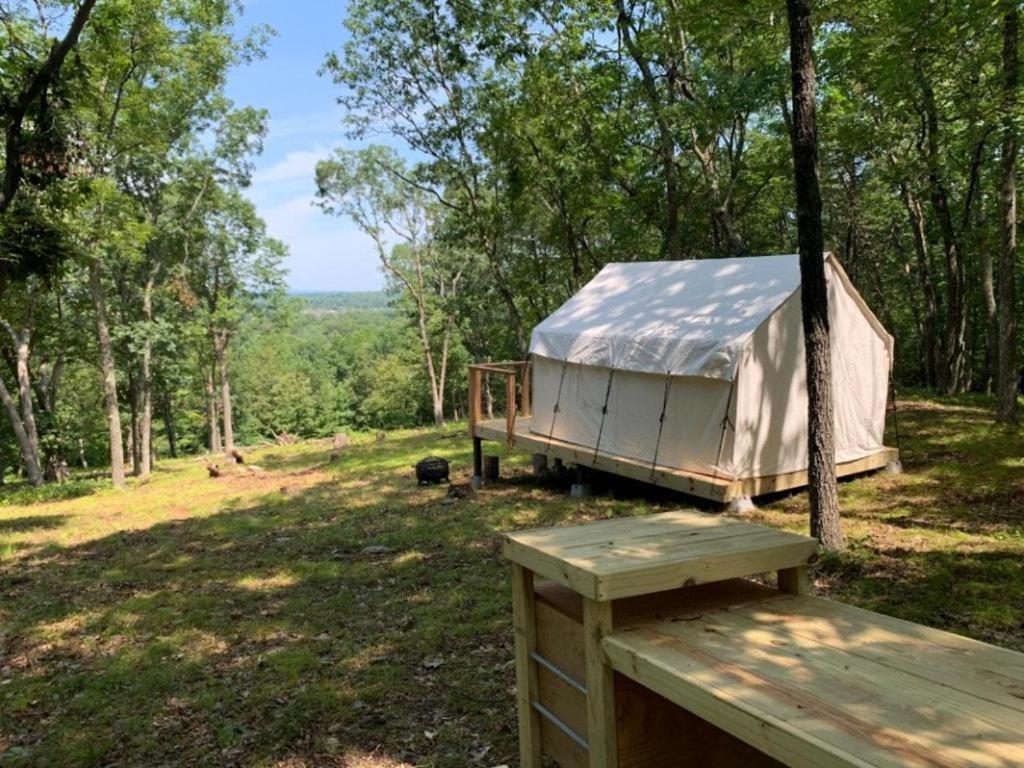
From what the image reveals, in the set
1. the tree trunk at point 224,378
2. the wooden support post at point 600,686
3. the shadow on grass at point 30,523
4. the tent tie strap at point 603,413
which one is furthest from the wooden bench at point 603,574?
the tree trunk at point 224,378

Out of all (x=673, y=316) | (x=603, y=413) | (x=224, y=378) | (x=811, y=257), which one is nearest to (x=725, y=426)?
(x=673, y=316)

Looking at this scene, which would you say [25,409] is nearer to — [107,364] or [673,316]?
[107,364]

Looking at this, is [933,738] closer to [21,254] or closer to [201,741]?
[201,741]

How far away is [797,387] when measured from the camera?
29.8 ft

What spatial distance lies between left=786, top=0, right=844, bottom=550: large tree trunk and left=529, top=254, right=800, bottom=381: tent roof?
2.32m

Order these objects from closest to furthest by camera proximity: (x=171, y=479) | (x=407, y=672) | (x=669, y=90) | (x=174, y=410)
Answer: (x=407, y=672) < (x=669, y=90) < (x=171, y=479) < (x=174, y=410)

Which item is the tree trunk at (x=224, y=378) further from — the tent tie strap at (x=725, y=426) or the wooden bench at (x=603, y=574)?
the wooden bench at (x=603, y=574)

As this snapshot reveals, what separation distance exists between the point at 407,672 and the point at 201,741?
4.61 ft

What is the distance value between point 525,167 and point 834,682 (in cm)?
1668

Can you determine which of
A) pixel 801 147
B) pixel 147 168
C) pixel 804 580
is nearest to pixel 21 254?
pixel 801 147

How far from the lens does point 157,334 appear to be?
2112 cm

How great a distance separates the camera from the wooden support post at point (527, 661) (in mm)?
2889

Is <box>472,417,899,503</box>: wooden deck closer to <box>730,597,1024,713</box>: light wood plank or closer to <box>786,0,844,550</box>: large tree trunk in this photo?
Answer: <box>786,0,844,550</box>: large tree trunk

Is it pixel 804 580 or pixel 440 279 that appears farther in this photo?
pixel 440 279
